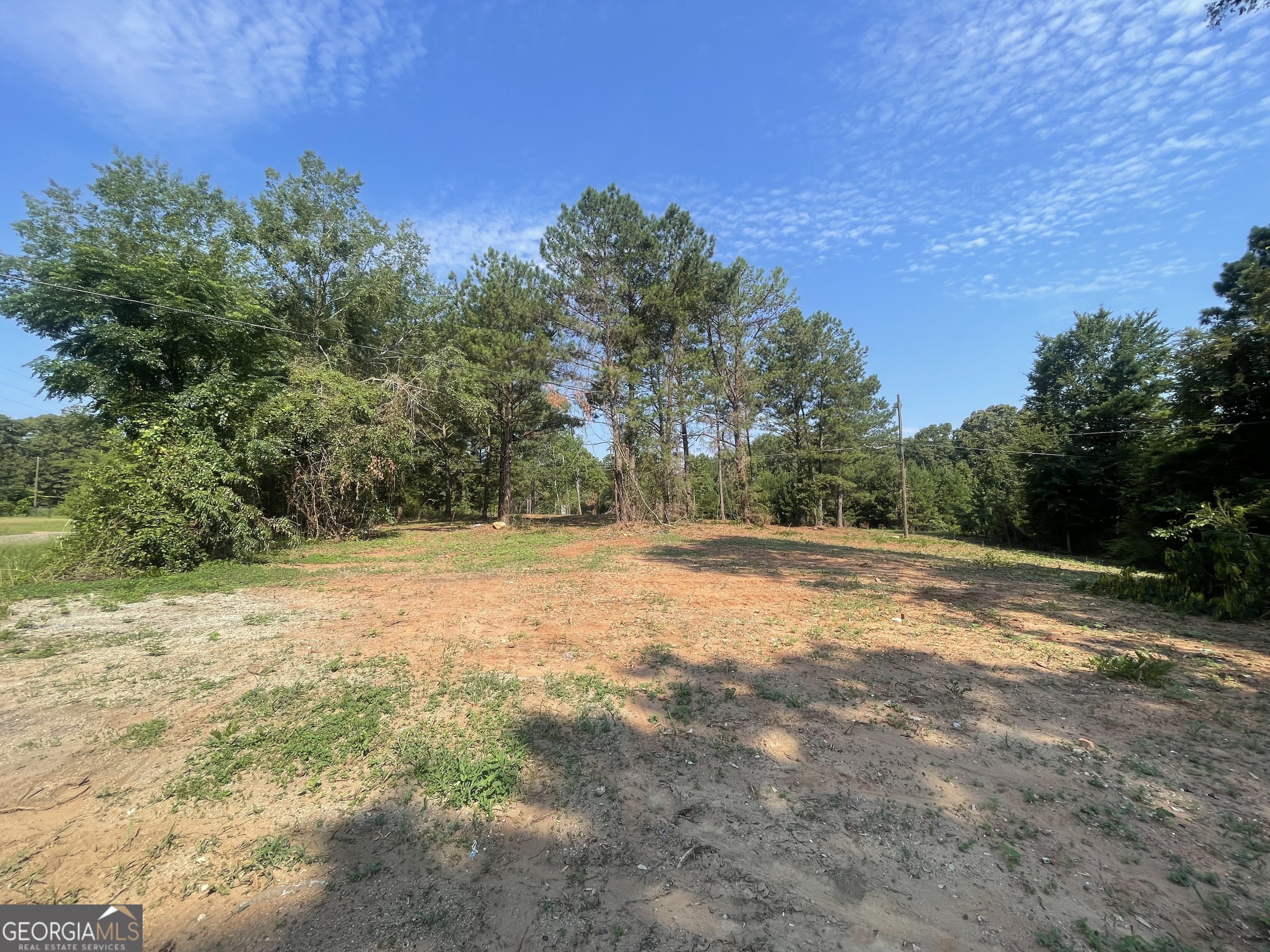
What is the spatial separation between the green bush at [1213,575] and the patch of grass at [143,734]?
1101 cm

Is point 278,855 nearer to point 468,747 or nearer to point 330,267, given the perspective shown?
point 468,747

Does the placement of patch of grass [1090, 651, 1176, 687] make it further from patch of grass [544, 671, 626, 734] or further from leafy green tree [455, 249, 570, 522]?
leafy green tree [455, 249, 570, 522]

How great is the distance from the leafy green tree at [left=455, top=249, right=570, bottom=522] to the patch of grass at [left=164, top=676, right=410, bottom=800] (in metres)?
15.5

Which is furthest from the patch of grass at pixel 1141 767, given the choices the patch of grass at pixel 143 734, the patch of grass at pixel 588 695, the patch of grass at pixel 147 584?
the patch of grass at pixel 147 584

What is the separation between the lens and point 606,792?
2803 mm

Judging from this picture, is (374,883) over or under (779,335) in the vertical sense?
under

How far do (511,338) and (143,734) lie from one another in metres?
17.3

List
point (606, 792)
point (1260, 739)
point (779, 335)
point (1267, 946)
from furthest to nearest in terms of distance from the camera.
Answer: point (779, 335) < point (1260, 739) < point (606, 792) < point (1267, 946)

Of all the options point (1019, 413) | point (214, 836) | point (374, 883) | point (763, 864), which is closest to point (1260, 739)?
point (763, 864)

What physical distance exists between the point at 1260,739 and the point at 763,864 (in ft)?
12.4

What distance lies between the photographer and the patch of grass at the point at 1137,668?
4.10 meters

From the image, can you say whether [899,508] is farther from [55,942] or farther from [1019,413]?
[55,942]

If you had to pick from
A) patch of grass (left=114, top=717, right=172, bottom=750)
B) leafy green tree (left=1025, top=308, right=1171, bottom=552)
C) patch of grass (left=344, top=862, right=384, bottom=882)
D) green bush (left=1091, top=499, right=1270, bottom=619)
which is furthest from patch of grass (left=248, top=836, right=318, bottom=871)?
leafy green tree (left=1025, top=308, right=1171, bottom=552)
